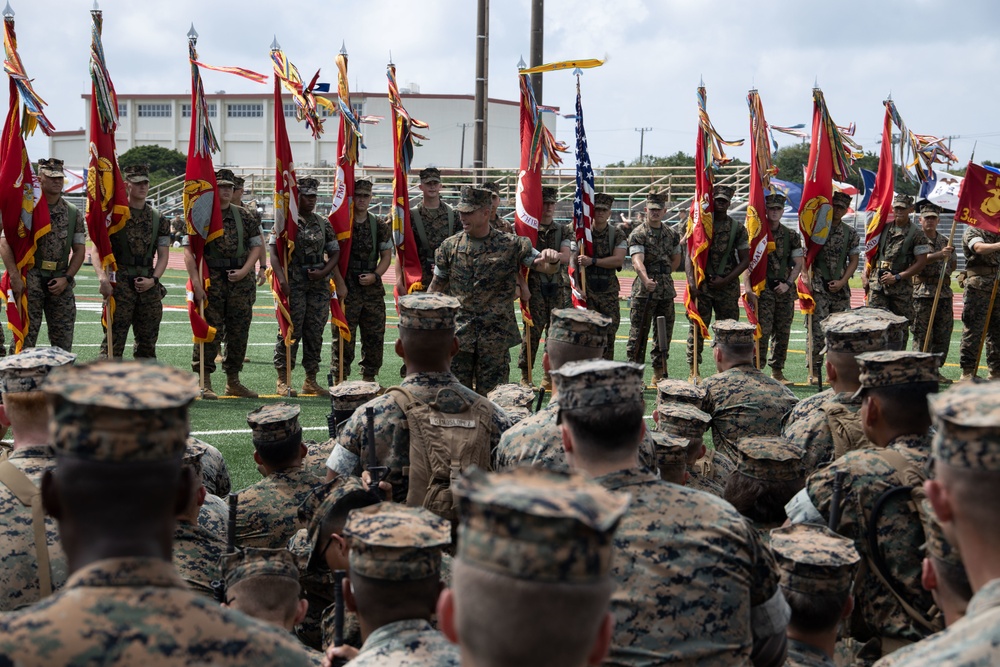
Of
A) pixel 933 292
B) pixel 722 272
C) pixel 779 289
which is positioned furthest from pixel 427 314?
pixel 933 292

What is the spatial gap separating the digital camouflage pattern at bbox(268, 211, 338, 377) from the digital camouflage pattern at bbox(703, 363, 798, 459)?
5.68 metres

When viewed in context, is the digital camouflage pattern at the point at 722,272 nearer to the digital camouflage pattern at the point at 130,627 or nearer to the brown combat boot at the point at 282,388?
the brown combat boot at the point at 282,388

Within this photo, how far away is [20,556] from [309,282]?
7.94 metres

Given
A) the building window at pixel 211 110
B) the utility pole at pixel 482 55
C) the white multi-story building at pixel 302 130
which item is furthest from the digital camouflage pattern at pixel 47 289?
the building window at pixel 211 110

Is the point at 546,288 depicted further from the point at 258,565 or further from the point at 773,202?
the point at 258,565

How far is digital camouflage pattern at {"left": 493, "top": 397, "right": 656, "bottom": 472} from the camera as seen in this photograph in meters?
4.01

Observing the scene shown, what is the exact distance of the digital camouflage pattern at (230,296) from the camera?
11.0 metres

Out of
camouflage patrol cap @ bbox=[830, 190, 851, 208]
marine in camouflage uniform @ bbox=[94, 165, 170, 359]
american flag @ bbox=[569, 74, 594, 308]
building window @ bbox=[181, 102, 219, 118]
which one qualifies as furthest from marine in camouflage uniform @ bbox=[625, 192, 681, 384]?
building window @ bbox=[181, 102, 219, 118]

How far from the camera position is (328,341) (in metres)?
16.3

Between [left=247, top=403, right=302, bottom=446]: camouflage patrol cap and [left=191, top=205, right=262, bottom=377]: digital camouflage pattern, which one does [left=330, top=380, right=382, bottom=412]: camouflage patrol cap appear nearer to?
[left=247, top=403, right=302, bottom=446]: camouflage patrol cap

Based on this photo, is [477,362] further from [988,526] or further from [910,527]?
[988,526]

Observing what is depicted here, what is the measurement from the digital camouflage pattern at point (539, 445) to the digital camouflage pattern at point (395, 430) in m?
0.40

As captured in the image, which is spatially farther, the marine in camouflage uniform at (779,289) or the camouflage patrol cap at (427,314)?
the marine in camouflage uniform at (779,289)

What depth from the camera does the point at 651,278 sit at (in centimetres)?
1281
